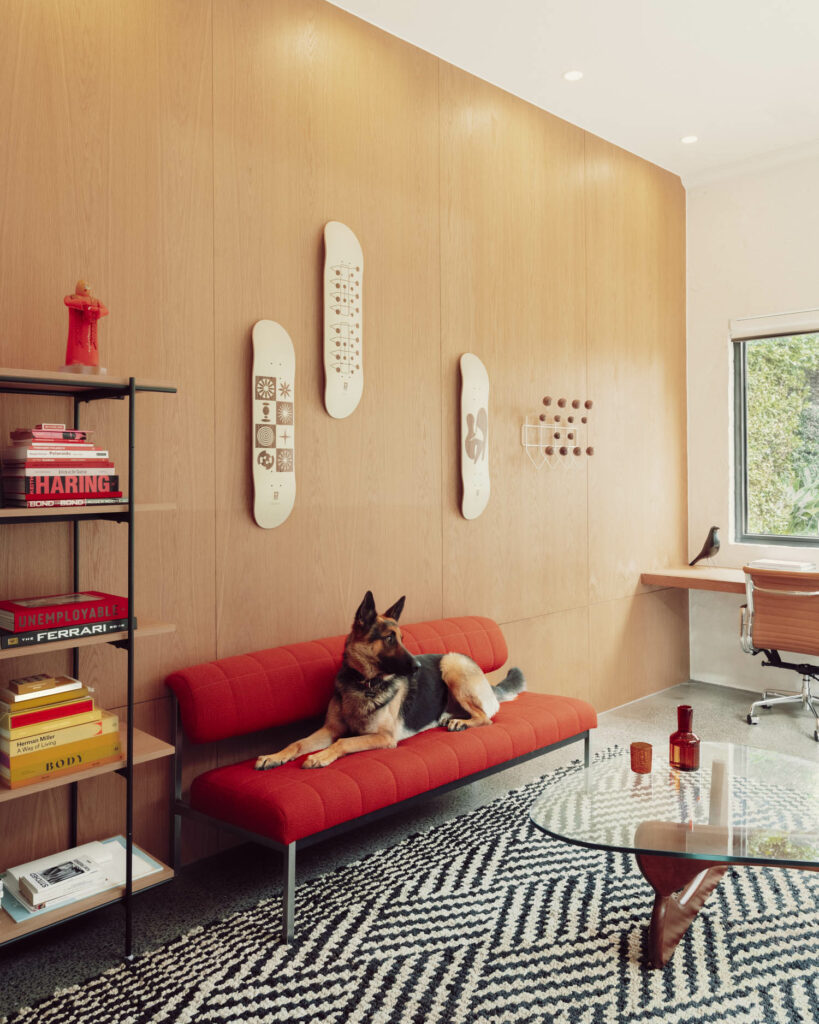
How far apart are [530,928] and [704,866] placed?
586 millimetres

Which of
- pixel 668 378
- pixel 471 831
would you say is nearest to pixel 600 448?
pixel 668 378

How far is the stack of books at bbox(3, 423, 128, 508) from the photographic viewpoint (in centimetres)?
232

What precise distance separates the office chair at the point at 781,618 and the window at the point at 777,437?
89 centimetres

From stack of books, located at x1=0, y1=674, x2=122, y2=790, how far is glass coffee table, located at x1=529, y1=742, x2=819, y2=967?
4.40ft

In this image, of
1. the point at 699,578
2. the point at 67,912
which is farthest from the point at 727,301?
the point at 67,912

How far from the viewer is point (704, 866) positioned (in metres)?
2.38

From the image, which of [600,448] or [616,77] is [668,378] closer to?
[600,448]

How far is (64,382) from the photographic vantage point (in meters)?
2.38

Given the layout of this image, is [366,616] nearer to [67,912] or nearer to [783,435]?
[67,912]

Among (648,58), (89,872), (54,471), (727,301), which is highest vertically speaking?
(648,58)

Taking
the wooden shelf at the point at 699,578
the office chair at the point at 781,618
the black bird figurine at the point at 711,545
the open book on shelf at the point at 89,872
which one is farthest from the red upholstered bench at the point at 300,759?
the black bird figurine at the point at 711,545

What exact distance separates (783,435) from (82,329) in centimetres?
455

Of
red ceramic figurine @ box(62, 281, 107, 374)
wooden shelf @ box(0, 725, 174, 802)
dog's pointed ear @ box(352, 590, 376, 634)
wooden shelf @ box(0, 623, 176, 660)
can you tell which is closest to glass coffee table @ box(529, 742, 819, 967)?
dog's pointed ear @ box(352, 590, 376, 634)

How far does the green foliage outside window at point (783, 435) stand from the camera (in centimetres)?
538
